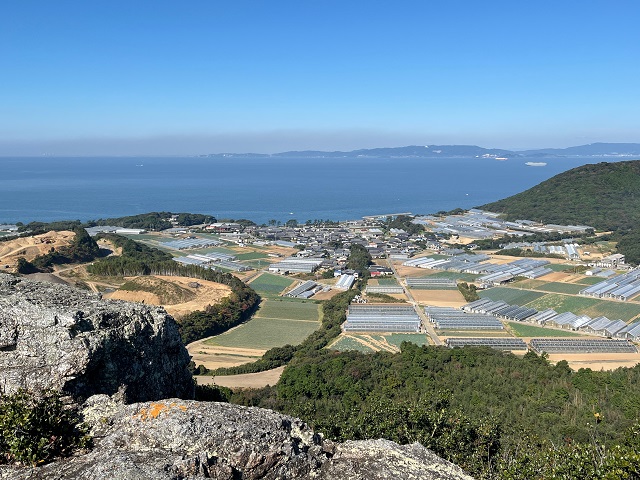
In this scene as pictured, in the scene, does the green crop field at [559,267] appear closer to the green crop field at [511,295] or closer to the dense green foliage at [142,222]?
the green crop field at [511,295]

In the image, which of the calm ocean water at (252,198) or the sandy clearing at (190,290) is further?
the calm ocean water at (252,198)

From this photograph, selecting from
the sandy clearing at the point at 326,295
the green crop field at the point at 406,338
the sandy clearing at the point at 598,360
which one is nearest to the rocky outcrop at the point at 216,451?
the sandy clearing at the point at 598,360

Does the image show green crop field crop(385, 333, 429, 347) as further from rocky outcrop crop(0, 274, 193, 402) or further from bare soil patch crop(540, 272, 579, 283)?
rocky outcrop crop(0, 274, 193, 402)

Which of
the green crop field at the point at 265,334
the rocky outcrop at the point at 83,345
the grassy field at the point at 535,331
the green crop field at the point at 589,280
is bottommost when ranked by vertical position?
the green crop field at the point at 265,334

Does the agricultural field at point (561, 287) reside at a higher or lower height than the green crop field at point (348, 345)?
higher

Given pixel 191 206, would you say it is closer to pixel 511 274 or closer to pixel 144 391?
pixel 511 274

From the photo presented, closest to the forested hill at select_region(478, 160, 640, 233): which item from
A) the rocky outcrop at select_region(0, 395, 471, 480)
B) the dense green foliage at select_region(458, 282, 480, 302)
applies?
the dense green foliage at select_region(458, 282, 480, 302)

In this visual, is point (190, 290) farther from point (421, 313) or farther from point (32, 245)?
point (32, 245)

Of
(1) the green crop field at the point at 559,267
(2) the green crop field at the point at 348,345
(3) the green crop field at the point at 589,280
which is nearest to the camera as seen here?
(2) the green crop field at the point at 348,345
